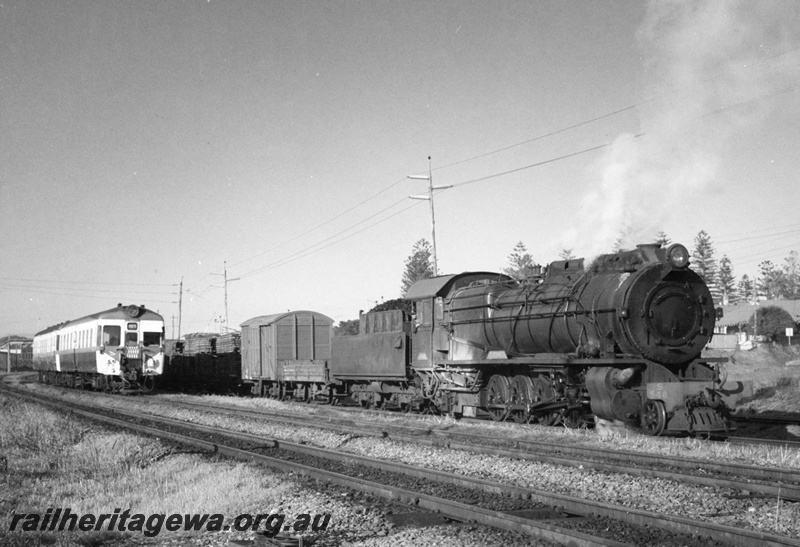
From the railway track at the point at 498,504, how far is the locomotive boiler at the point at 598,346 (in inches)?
196

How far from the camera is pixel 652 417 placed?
13227mm

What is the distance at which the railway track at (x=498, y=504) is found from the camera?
21.0 ft

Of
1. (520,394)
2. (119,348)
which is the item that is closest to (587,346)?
(520,394)

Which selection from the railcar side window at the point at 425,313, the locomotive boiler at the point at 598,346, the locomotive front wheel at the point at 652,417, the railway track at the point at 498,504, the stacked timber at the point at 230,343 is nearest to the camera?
the railway track at the point at 498,504

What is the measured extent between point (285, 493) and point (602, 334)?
7.29 meters

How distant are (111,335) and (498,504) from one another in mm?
25569

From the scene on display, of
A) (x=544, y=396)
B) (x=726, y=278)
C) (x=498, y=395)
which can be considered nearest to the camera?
(x=544, y=396)

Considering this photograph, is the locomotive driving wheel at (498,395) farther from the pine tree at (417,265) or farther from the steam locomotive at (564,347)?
the pine tree at (417,265)

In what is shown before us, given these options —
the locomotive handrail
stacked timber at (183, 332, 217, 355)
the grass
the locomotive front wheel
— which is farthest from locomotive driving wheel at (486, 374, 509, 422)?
stacked timber at (183, 332, 217, 355)

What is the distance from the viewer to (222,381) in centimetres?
3641

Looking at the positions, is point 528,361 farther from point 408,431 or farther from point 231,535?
point 231,535

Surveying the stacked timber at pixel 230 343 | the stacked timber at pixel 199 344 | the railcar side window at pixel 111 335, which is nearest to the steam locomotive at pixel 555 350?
the railcar side window at pixel 111 335

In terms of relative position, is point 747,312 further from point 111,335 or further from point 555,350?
point 555,350

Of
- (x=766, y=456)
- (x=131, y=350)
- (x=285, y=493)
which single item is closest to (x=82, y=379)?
(x=131, y=350)
